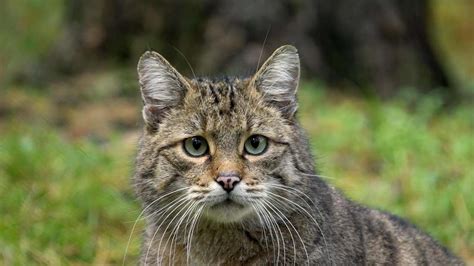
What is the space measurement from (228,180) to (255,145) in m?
0.30

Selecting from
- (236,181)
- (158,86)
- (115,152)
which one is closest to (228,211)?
(236,181)

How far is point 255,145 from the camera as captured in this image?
13.7 ft

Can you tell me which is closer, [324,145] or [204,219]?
[204,219]

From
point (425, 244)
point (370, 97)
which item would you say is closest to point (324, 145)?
point (370, 97)

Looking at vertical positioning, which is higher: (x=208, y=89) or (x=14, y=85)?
(x=14, y=85)

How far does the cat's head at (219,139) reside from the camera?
13.2ft

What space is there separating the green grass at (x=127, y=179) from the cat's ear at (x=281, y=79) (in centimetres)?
91

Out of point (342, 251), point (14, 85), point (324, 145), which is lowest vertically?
point (342, 251)

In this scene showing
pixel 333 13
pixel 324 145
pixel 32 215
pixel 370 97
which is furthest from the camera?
pixel 333 13

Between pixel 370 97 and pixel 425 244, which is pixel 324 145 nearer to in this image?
pixel 370 97

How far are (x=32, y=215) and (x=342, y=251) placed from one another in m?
2.31

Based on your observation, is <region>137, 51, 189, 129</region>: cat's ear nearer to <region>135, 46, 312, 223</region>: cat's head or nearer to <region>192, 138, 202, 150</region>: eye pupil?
<region>135, 46, 312, 223</region>: cat's head

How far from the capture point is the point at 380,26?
888cm

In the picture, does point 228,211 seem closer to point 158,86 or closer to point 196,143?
point 196,143
